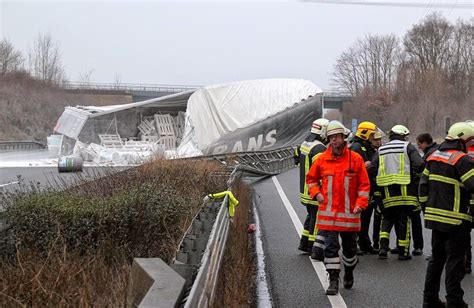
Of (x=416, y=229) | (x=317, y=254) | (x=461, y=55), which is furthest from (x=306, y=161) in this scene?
(x=461, y=55)

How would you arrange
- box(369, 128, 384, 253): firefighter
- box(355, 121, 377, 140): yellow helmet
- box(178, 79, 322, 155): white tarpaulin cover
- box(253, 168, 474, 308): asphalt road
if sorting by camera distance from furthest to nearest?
box(178, 79, 322, 155): white tarpaulin cover, box(355, 121, 377, 140): yellow helmet, box(369, 128, 384, 253): firefighter, box(253, 168, 474, 308): asphalt road

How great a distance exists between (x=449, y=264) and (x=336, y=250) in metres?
1.24

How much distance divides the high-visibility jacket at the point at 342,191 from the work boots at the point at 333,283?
1.58 ft

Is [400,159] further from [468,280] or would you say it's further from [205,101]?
[205,101]

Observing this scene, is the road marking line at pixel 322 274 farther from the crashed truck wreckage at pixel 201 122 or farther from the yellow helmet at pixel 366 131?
the crashed truck wreckage at pixel 201 122

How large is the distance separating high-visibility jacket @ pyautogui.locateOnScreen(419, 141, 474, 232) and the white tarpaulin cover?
2280 centimetres

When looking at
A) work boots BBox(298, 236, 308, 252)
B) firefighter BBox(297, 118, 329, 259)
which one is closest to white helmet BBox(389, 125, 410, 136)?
firefighter BBox(297, 118, 329, 259)

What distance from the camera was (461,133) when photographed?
5590mm

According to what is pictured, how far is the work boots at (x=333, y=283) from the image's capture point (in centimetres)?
618

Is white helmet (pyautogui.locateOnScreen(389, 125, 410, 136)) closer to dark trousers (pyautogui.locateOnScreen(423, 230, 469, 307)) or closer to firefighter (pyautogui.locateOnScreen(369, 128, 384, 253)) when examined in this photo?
firefighter (pyautogui.locateOnScreen(369, 128, 384, 253))

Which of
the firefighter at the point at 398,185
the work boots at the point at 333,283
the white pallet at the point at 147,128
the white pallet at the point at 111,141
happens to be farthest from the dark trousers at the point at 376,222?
the white pallet at the point at 147,128

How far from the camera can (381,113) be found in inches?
2899

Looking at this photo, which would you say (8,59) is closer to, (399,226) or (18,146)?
(18,146)

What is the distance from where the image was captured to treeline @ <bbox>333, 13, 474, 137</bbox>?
57.5 metres
